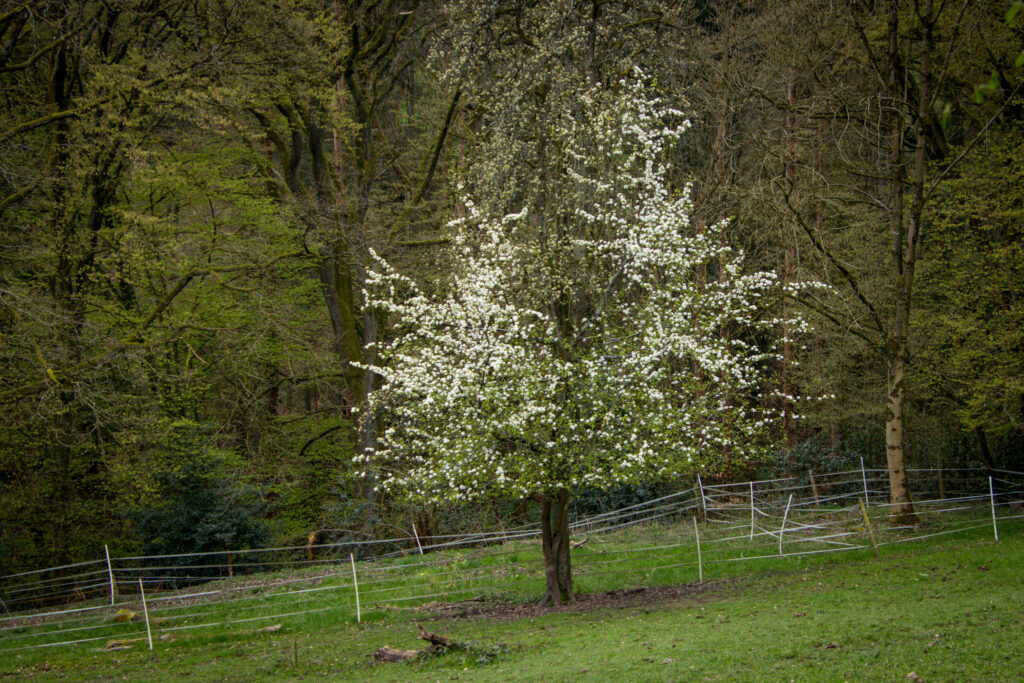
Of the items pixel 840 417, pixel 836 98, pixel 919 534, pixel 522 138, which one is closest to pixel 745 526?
pixel 919 534

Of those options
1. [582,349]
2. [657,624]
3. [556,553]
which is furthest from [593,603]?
[582,349]

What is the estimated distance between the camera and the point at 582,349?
11367 mm

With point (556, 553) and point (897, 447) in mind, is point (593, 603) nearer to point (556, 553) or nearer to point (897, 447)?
point (556, 553)

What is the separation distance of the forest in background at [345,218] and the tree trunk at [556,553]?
371cm

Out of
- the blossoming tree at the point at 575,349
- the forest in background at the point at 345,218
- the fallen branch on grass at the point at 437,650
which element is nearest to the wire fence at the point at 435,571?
the forest in background at the point at 345,218

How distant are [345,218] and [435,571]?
28.9 ft

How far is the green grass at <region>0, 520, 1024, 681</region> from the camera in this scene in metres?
7.55

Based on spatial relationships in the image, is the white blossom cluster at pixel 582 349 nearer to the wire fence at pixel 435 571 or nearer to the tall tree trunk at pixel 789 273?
the wire fence at pixel 435 571

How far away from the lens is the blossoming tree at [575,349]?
416 inches

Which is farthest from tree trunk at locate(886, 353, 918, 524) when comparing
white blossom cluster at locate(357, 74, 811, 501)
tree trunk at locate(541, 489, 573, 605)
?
tree trunk at locate(541, 489, 573, 605)

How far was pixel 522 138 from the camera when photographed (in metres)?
12.5

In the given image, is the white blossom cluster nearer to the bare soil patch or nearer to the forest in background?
the forest in background

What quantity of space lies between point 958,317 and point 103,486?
17.1m

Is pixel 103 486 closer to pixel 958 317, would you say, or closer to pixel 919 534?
pixel 919 534
